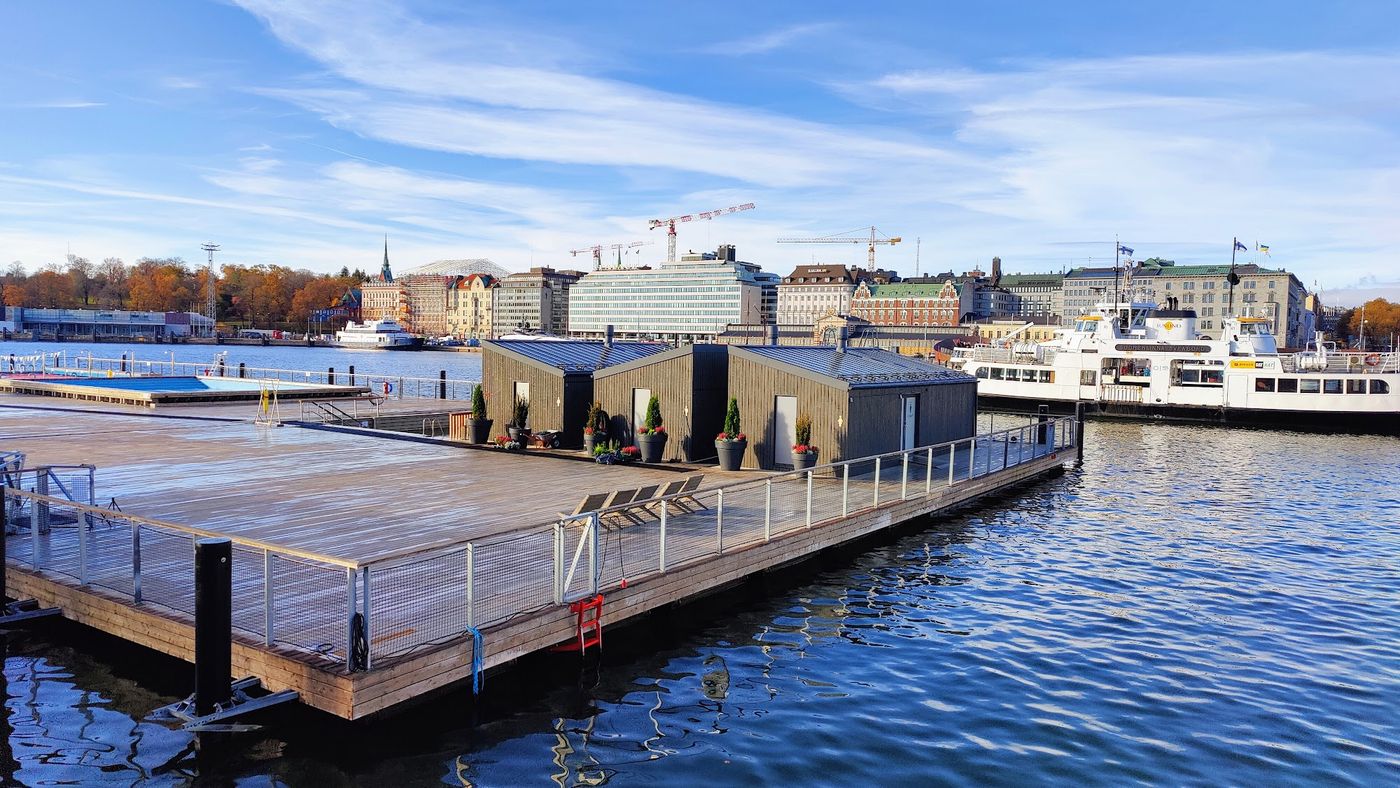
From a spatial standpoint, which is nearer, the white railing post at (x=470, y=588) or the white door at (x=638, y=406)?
the white railing post at (x=470, y=588)

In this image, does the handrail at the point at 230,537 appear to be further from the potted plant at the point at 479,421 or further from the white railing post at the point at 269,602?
the potted plant at the point at 479,421

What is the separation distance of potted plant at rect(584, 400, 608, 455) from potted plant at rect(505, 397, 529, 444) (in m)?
1.76

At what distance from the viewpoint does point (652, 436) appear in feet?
70.8

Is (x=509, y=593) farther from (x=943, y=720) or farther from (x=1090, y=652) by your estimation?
(x=1090, y=652)

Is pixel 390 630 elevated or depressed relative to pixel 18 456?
depressed

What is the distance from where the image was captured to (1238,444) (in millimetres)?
40594

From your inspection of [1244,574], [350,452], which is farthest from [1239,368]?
[350,452]

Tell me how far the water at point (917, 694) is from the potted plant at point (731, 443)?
4.13 metres

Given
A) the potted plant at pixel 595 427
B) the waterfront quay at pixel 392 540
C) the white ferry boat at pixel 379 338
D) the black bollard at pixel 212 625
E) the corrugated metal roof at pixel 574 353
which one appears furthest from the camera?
the white ferry boat at pixel 379 338

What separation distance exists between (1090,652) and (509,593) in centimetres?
810

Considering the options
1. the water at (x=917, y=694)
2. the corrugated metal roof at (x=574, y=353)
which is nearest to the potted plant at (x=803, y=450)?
the water at (x=917, y=694)

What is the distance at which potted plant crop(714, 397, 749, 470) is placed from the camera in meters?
20.6

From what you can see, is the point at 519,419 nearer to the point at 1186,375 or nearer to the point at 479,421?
the point at 479,421

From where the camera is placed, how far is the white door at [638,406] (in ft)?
75.7
